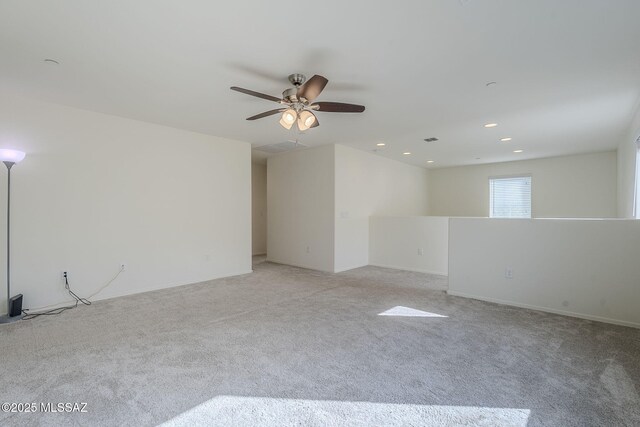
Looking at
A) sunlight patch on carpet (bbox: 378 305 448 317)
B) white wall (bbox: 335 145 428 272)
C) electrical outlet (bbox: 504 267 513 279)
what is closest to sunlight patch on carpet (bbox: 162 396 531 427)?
sunlight patch on carpet (bbox: 378 305 448 317)

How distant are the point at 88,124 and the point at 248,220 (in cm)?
276

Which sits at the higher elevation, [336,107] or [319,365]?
[336,107]

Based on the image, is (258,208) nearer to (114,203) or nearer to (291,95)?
(114,203)

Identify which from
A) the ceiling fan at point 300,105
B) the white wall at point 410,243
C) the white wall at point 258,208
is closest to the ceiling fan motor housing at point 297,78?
the ceiling fan at point 300,105

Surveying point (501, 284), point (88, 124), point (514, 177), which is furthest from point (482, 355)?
point (514, 177)

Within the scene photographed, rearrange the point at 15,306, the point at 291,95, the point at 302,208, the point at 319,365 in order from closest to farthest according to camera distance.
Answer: the point at 319,365
the point at 291,95
the point at 15,306
the point at 302,208

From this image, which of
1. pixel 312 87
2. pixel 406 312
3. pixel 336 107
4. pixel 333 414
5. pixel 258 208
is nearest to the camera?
pixel 333 414

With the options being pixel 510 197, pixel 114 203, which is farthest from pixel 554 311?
pixel 114 203

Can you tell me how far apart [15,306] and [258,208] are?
528 cm

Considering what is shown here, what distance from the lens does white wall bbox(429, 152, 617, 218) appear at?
20.5ft

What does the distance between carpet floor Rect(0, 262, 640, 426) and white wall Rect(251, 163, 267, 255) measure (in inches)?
170

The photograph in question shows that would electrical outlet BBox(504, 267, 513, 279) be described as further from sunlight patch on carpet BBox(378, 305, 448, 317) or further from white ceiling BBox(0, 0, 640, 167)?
white ceiling BBox(0, 0, 640, 167)

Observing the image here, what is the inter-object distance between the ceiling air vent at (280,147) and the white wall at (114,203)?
1.86 ft

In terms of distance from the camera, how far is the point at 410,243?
5.98 m
